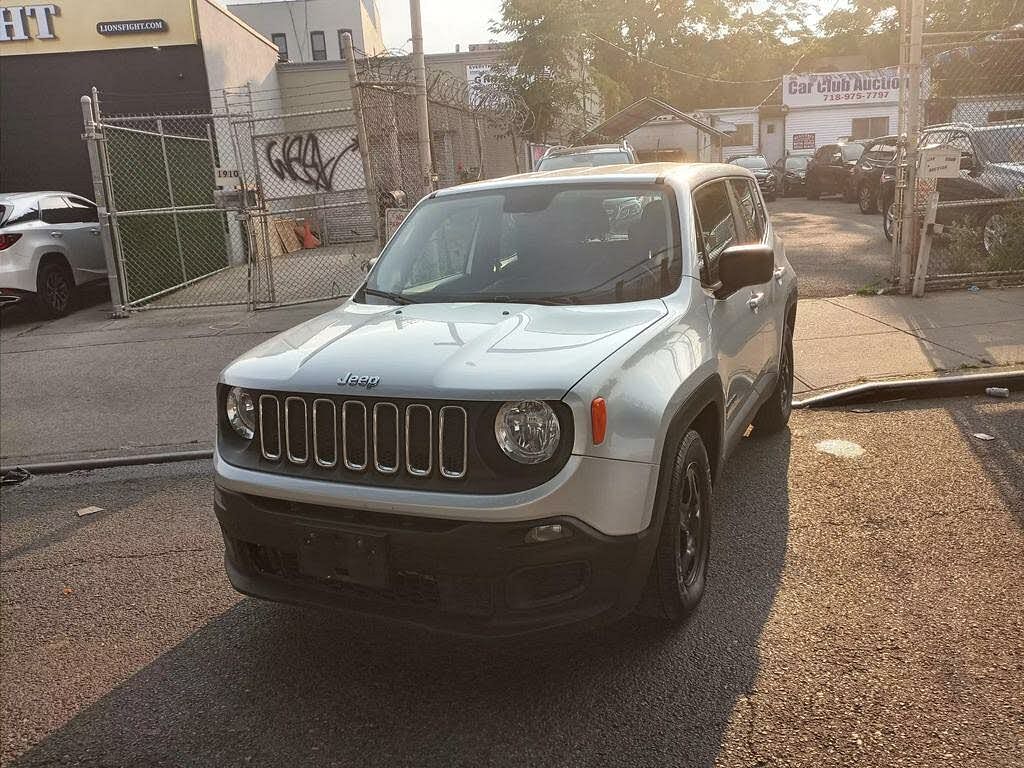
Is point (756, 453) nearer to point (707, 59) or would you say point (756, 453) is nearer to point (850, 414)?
point (850, 414)

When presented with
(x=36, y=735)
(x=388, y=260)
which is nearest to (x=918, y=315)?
(x=388, y=260)

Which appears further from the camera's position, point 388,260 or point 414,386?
point 388,260

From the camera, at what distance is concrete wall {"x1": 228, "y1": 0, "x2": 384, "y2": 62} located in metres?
48.8

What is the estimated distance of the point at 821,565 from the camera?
404cm

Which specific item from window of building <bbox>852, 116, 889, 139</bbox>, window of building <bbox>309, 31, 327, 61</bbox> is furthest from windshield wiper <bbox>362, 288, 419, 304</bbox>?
window of building <bbox>309, 31, 327, 61</bbox>

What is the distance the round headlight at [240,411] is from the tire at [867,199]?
1955cm

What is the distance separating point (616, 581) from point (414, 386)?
3.00 feet

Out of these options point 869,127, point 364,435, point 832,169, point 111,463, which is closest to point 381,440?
point 364,435

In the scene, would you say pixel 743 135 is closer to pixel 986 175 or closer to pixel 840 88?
pixel 840 88

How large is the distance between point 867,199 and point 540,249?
18868 mm

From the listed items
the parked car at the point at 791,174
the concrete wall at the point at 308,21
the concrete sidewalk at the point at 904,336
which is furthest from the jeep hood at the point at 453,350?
the concrete wall at the point at 308,21

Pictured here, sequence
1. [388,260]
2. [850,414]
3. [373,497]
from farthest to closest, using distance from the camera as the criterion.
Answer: [850,414] → [388,260] → [373,497]

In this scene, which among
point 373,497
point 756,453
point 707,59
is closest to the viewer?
point 373,497

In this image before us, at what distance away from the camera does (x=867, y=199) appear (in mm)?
20891
